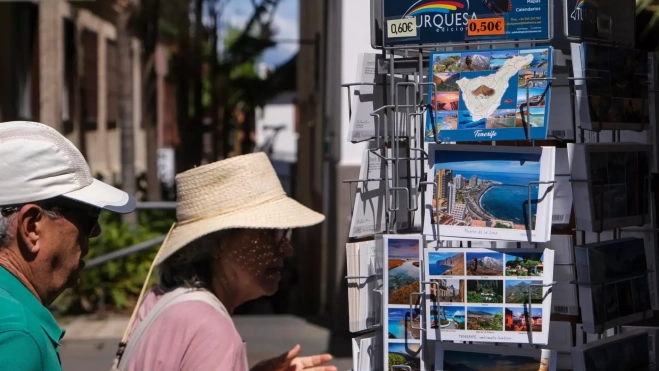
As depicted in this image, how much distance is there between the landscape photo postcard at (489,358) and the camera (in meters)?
2.26

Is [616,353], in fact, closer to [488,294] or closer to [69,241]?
[488,294]

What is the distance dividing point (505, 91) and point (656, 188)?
61 centimetres

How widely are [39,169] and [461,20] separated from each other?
1.08 metres

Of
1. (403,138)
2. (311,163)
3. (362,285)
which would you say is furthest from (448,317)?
(311,163)

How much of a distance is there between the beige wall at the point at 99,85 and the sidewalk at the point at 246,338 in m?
6.47

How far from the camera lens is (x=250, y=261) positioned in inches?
118

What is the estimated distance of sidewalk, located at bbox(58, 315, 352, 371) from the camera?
7.22 meters

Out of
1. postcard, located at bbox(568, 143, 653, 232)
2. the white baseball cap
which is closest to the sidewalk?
postcard, located at bbox(568, 143, 653, 232)

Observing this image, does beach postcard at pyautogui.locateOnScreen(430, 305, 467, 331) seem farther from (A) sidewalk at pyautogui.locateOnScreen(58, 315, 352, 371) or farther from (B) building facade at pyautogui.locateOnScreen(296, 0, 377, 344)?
(A) sidewalk at pyautogui.locateOnScreen(58, 315, 352, 371)

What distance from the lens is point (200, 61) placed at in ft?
54.1

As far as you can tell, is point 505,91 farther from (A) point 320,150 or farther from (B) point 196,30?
(B) point 196,30

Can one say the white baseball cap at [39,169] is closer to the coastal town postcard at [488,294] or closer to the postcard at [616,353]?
the coastal town postcard at [488,294]

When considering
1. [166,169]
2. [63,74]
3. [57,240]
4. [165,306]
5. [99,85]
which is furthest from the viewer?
[166,169]

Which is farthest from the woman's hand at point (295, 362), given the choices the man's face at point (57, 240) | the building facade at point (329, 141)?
the building facade at point (329, 141)
